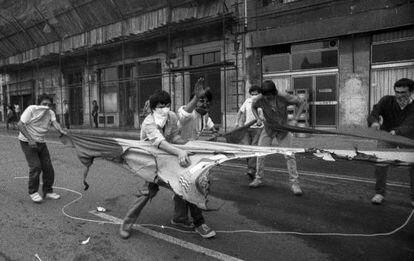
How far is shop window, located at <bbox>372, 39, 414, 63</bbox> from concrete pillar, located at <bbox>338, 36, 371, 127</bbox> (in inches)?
11.6

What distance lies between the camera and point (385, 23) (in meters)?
12.1

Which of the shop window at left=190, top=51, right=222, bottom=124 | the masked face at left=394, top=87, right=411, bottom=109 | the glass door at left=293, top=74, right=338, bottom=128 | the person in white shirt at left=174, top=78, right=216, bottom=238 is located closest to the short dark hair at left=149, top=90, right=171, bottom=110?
the person in white shirt at left=174, top=78, right=216, bottom=238

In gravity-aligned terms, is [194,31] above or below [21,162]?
above

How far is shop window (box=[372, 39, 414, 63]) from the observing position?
12133 mm

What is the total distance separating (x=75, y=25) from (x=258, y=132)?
65.4 feet

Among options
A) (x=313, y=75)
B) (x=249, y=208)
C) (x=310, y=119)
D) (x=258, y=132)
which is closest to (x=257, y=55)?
(x=313, y=75)

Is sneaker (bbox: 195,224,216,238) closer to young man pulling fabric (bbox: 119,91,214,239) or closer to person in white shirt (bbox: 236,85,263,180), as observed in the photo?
young man pulling fabric (bbox: 119,91,214,239)

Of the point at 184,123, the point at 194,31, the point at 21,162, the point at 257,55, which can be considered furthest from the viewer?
the point at 194,31

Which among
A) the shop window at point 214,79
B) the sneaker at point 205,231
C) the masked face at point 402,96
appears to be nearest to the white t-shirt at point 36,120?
the sneaker at point 205,231

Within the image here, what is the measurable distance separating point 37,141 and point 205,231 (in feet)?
10.3

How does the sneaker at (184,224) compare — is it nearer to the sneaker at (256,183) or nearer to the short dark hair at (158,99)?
the short dark hair at (158,99)

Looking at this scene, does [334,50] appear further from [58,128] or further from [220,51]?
[58,128]

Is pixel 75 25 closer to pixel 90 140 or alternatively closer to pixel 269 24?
pixel 269 24

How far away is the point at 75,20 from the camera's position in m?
22.5
